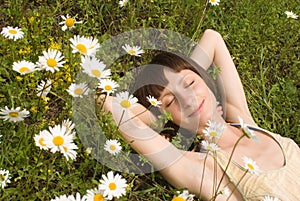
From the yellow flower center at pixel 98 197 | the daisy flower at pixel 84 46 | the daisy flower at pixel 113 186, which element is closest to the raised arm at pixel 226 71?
the daisy flower at pixel 84 46

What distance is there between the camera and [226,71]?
3.00 m

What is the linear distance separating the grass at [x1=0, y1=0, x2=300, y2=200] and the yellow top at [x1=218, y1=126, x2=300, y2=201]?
340mm

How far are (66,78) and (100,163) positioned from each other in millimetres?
548

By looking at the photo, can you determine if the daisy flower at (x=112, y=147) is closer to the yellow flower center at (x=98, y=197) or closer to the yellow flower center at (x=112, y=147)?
the yellow flower center at (x=112, y=147)

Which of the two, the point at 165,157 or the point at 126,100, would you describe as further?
the point at 165,157

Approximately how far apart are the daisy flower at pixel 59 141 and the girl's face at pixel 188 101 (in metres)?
0.83

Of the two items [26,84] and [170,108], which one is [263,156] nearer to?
→ [170,108]

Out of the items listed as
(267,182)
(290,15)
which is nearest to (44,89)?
(267,182)

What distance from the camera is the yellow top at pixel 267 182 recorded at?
235 centimetres

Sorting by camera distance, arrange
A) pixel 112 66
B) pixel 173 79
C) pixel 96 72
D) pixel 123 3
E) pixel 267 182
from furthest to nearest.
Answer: pixel 123 3 < pixel 112 66 < pixel 173 79 < pixel 267 182 < pixel 96 72

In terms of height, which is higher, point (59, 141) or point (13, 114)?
point (13, 114)

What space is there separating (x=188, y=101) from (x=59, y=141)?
89cm

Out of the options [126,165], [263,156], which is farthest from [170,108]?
[263,156]

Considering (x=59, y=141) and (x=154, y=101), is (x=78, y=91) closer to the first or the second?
(x=59, y=141)
